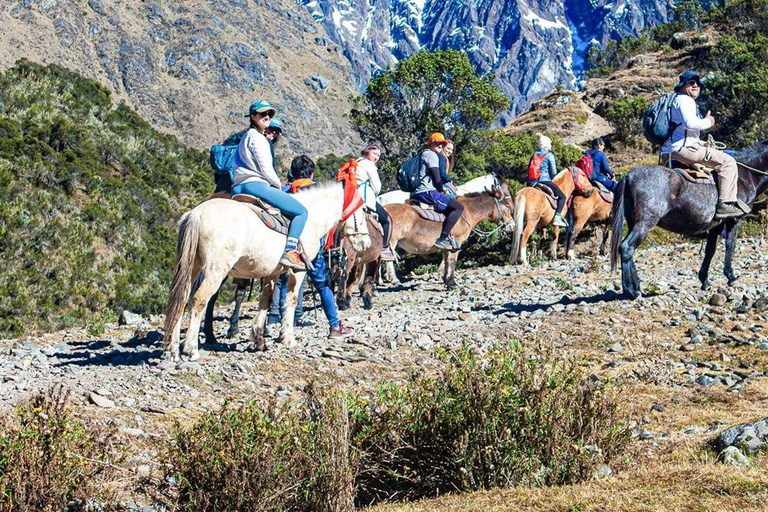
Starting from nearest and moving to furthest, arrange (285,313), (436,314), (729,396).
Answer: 1. (729,396)
2. (285,313)
3. (436,314)

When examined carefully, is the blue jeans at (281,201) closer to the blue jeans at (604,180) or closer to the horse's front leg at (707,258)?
the horse's front leg at (707,258)

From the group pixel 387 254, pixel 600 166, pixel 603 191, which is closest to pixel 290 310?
pixel 387 254

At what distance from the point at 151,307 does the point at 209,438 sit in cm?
1609

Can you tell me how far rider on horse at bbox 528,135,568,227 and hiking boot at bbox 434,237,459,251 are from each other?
400cm

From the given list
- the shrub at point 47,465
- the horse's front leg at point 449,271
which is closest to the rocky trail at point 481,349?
the shrub at point 47,465

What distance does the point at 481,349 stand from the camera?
884cm

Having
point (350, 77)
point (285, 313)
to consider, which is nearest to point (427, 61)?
point (285, 313)

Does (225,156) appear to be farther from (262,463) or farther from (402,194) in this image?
(402,194)

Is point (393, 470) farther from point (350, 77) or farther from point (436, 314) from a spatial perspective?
point (350, 77)

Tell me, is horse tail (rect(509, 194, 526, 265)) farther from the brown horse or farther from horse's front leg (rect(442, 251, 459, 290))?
horse's front leg (rect(442, 251, 459, 290))

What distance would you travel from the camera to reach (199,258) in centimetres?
822

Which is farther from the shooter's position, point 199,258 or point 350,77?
point 350,77

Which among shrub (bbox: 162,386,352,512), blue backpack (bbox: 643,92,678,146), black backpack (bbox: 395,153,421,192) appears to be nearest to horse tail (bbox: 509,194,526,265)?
black backpack (bbox: 395,153,421,192)

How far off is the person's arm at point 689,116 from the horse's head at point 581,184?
830 centimetres
